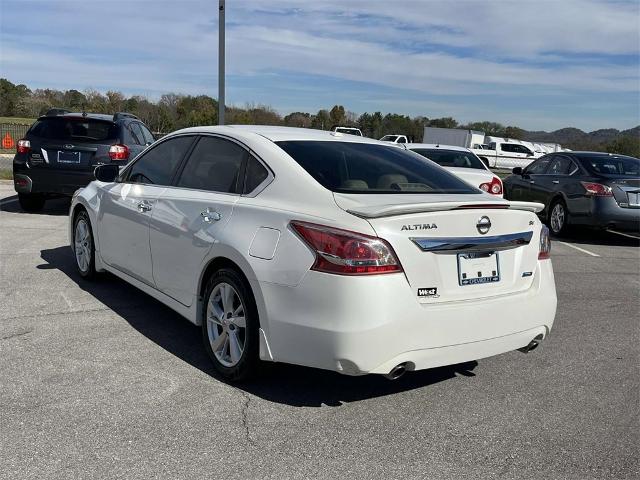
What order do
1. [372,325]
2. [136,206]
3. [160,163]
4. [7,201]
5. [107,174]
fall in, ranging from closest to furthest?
[372,325]
[136,206]
[160,163]
[107,174]
[7,201]

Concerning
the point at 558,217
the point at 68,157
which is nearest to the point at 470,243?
the point at 68,157

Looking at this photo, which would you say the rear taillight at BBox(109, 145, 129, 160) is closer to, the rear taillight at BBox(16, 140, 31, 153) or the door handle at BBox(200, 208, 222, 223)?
the rear taillight at BBox(16, 140, 31, 153)

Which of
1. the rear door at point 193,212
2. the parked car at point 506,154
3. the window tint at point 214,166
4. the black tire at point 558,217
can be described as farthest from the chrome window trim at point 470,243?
the parked car at point 506,154

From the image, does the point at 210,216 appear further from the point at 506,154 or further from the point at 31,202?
the point at 506,154

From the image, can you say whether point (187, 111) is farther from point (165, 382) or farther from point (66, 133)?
point (165, 382)

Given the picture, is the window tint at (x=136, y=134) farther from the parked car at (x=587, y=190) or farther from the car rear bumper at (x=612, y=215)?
the car rear bumper at (x=612, y=215)

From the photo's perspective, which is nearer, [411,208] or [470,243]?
[411,208]

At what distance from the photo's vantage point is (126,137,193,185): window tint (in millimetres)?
5109

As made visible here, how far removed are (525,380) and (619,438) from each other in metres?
0.86

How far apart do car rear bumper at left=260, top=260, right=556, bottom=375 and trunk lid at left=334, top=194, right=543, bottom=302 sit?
8 centimetres

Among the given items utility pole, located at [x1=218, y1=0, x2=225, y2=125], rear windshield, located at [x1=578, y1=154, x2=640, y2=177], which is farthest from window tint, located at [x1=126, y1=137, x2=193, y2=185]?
utility pole, located at [x1=218, y1=0, x2=225, y2=125]

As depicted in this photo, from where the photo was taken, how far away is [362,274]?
11.1 ft

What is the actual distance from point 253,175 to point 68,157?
6806mm

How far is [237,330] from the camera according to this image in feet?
13.3
